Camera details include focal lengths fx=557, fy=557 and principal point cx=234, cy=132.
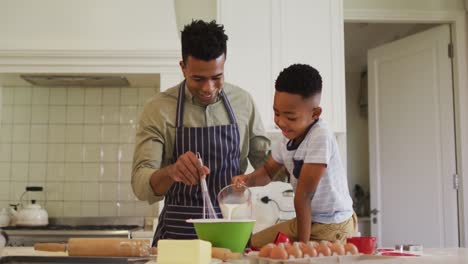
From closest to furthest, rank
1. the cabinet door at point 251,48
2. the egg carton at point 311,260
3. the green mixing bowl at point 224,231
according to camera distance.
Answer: the egg carton at point 311,260 < the green mixing bowl at point 224,231 < the cabinet door at point 251,48

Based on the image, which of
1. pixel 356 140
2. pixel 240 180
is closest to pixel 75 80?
pixel 240 180

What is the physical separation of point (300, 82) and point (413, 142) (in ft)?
8.77

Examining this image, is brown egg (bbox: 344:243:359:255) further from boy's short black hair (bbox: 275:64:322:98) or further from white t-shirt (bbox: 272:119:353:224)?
boy's short black hair (bbox: 275:64:322:98)

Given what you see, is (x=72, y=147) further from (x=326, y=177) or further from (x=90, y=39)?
(x=326, y=177)

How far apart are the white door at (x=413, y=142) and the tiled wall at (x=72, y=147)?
1.77m

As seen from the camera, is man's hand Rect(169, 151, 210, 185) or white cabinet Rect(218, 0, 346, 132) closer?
man's hand Rect(169, 151, 210, 185)

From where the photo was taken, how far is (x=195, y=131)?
1691mm

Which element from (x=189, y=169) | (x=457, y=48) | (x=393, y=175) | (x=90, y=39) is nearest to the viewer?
(x=189, y=169)

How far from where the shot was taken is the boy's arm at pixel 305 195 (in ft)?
4.51

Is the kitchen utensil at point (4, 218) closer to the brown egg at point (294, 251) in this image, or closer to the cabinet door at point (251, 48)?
the cabinet door at point (251, 48)

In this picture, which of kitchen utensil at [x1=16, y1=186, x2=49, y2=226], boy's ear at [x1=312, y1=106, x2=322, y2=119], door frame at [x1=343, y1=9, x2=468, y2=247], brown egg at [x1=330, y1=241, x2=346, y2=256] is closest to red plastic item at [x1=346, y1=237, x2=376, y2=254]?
brown egg at [x1=330, y1=241, x2=346, y2=256]

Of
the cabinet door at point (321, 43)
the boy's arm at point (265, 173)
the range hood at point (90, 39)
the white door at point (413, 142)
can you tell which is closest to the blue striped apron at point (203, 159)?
the boy's arm at point (265, 173)

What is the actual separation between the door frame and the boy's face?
2.27 meters

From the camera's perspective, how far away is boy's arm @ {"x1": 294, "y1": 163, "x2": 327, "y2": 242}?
54.1 inches
